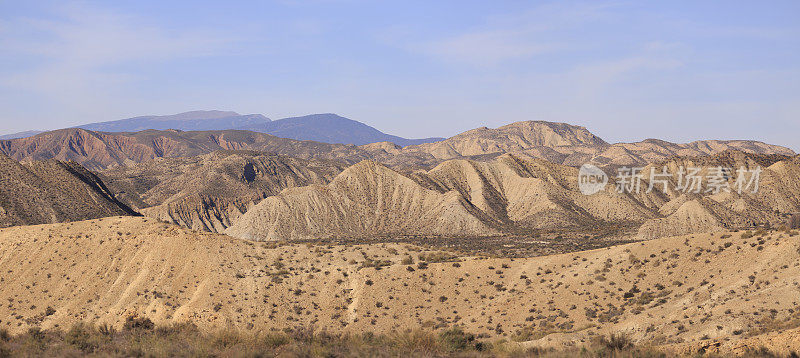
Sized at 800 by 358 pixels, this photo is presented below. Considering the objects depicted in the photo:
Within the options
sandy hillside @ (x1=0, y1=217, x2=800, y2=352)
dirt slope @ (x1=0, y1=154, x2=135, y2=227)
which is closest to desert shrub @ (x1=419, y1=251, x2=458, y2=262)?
sandy hillside @ (x1=0, y1=217, x2=800, y2=352)

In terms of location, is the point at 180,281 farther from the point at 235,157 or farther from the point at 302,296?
the point at 235,157

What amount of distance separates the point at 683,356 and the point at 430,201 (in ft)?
308

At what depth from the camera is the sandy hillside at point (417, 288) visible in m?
28.9

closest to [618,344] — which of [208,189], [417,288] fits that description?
Result: [417,288]

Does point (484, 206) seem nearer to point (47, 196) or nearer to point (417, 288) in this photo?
point (47, 196)

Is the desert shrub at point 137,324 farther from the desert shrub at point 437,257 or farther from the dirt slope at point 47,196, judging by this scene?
the dirt slope at point 47,196

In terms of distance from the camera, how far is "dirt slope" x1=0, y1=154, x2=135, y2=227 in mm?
78812

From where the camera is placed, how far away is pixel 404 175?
126m

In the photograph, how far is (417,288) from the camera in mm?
37938

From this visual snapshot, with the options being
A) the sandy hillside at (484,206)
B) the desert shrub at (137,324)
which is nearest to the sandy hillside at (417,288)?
the desert shrub at (137,324)

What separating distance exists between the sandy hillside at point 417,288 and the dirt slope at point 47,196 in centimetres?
3310

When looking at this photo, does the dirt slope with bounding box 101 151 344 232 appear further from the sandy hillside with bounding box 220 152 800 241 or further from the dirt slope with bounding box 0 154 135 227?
the dirt slope with bounding box 0 154 135 227

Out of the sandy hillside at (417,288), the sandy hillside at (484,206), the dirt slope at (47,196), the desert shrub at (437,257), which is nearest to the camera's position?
the sandy hillside at (417,288)

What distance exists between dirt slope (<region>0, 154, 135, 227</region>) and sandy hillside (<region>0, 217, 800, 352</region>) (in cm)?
3310
